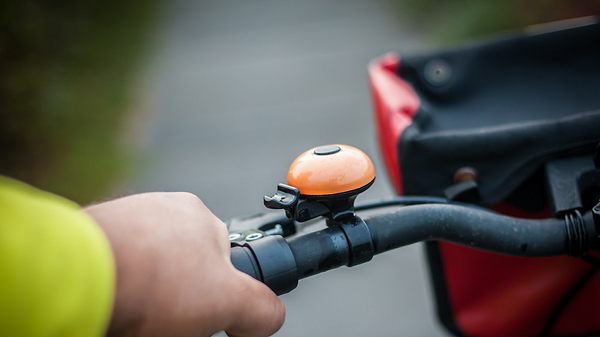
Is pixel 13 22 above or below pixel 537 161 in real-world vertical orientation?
above

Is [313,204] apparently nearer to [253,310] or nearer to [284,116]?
[253,310]

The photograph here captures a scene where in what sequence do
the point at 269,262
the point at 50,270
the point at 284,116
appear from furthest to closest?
the point at 284,116 → the point at 269,262 → the point at 50,270

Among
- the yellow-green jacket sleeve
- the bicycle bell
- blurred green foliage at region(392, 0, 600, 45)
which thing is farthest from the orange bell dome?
blurred green foliage at region(392, 0, 600, 45)

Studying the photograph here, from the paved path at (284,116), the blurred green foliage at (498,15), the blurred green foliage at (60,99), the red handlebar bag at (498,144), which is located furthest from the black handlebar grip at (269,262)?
the blurred green foliage at (498,15)

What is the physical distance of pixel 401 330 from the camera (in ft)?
8.81

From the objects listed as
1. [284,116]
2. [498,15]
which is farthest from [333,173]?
[498,15]

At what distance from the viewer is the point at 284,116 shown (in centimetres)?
468

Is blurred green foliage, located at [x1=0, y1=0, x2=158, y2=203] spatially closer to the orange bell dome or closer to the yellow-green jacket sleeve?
the orange bell dome

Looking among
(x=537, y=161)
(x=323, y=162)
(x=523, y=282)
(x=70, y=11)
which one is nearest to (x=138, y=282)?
(x=323, y=162)

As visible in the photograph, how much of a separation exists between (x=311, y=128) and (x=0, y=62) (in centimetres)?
208

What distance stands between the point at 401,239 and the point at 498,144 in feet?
1.07

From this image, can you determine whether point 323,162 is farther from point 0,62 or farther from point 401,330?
point 0,62

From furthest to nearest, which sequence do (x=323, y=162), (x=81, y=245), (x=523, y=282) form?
(x=523, y=282) < (x=323, y=162) < (x=81, y=245)

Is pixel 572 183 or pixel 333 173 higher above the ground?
pixel 333 173
